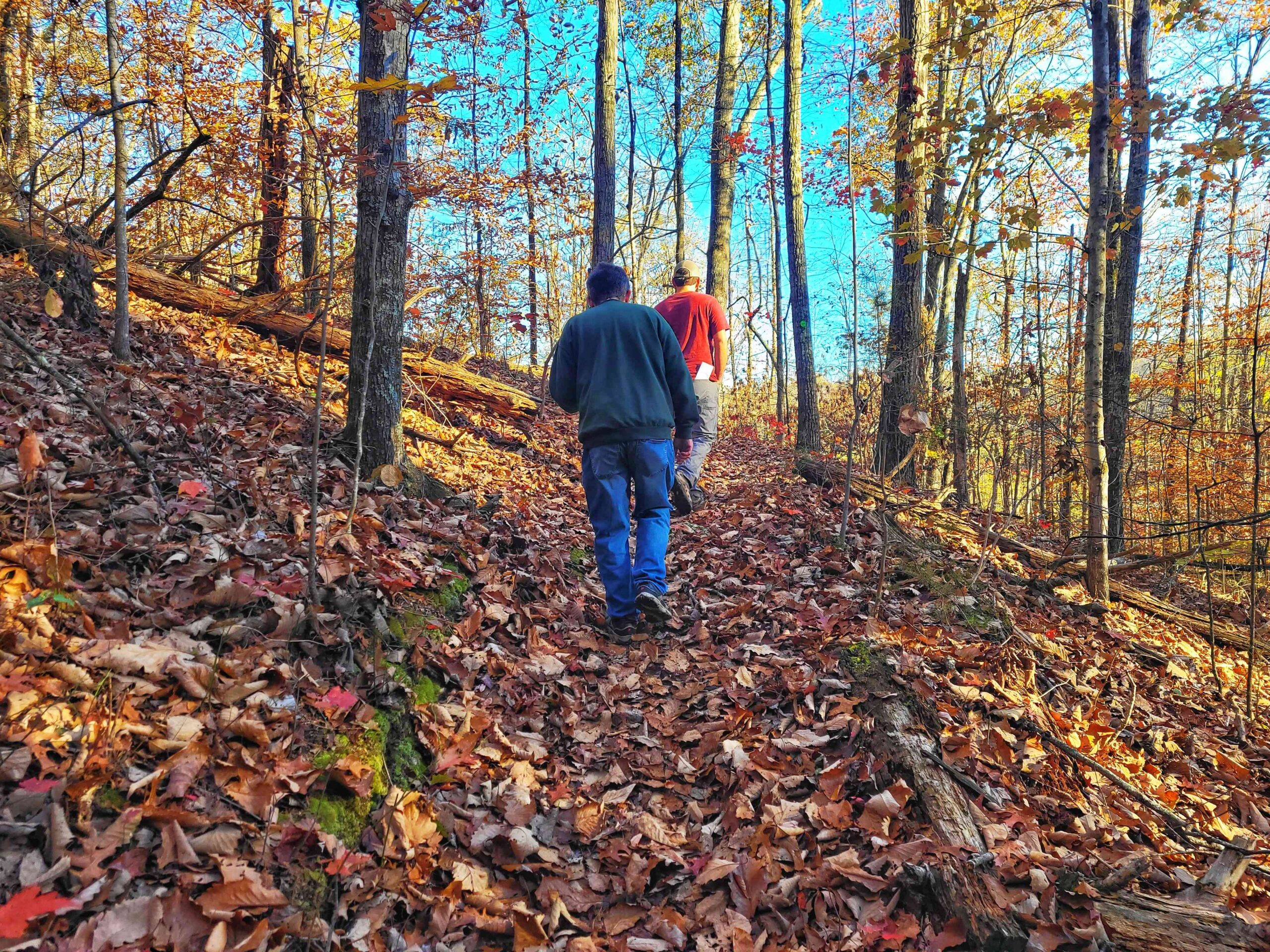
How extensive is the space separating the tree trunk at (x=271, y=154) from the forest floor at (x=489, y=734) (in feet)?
14.6

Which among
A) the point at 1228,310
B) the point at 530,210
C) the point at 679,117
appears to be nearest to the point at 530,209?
the point at 530,210

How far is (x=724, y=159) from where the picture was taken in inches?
462

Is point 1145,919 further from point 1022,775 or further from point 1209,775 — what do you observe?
point 1209,775

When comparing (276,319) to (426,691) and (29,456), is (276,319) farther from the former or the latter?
(426,691)

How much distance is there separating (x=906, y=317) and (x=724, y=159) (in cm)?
562

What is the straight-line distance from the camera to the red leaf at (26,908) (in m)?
1.46

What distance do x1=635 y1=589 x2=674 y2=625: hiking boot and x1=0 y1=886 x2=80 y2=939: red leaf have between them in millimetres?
3113

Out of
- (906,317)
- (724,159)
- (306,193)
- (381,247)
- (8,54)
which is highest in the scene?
(8,54)

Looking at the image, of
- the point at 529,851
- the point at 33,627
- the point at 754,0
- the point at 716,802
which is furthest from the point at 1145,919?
the point at 754,0

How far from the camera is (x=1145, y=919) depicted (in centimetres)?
200

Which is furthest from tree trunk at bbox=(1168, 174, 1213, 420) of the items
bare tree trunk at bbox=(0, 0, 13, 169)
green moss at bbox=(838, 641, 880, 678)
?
bare tree trunk at bbox=(0, 0, 13, 169)

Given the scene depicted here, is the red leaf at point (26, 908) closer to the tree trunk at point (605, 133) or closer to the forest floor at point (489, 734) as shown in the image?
the forest floor at point (489, 734)

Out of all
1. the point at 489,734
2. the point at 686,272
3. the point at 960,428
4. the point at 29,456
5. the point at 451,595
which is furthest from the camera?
the point at 960,428

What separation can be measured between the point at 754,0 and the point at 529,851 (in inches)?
704
